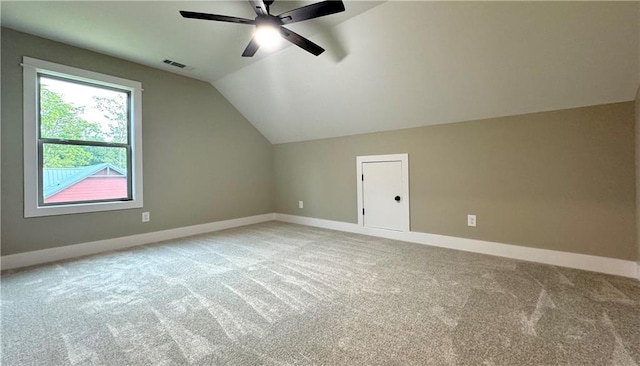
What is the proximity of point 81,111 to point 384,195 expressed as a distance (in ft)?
13.0

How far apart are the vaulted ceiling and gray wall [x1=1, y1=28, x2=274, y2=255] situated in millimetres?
270

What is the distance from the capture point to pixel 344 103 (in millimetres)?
3514

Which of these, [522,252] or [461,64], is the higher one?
[461,64]

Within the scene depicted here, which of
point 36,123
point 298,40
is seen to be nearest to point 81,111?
point 36,123

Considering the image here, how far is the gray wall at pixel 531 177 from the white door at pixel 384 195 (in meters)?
0.14

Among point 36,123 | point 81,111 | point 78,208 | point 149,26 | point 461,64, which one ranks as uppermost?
point 149,26

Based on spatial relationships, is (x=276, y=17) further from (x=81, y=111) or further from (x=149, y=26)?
(x=81, y=111)

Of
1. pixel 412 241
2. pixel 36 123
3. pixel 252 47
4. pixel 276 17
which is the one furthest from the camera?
pixel 412 241

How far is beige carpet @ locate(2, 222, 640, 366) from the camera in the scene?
133 centimetres

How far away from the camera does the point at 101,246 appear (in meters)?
3.15

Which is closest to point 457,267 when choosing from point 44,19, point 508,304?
point 508,304

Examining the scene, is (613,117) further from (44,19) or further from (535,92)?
(44,19)

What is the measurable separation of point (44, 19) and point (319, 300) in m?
3.59

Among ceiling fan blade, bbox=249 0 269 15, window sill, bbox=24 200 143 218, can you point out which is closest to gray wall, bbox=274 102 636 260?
ceiling fan blade, bbox=249 0 269 15
